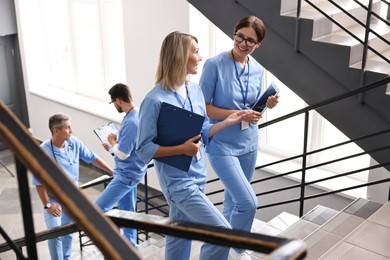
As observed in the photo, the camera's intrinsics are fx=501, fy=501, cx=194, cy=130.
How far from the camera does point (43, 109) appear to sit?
27.9 feet

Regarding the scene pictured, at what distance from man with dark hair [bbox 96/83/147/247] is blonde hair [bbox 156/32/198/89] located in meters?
1.50

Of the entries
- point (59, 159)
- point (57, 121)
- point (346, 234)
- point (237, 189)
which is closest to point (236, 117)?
point (237, 189)

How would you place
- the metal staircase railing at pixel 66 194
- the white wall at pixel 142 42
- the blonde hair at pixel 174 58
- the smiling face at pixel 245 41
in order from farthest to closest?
the white wall at pixel 142 42 → the smiling face at pixel 245 41 → the blonde hair at pixel 174 58 → the metal staircase railing at pixel 66 194

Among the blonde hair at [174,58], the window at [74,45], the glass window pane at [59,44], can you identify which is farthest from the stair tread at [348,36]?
the glass window pane at [59,44]

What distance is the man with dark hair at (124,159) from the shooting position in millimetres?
4047

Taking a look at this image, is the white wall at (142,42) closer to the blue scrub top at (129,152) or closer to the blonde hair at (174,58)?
the blue scrub top at (129,152)

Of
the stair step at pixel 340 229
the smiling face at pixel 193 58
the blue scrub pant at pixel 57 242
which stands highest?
the smiling face at pixel 193 58

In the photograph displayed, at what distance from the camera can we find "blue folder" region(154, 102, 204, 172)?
8.29 feet

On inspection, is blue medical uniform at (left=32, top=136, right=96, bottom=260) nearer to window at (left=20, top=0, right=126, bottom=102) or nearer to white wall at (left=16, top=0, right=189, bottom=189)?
white wall at (left=16, top=0, right=189, bottom=189)

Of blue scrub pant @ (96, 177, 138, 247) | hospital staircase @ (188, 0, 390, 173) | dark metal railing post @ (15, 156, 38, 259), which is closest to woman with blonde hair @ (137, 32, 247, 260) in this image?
hospital staircase @ (188, 0, 390, 173)

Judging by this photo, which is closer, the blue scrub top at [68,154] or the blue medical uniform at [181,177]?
the blue medical uniform at [181,177]

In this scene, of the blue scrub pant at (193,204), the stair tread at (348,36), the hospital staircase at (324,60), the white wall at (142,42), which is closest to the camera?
the blue scrub pant at (193,204)

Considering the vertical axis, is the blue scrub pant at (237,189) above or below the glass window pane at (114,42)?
below

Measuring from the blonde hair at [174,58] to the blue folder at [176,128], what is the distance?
0.15 meters
